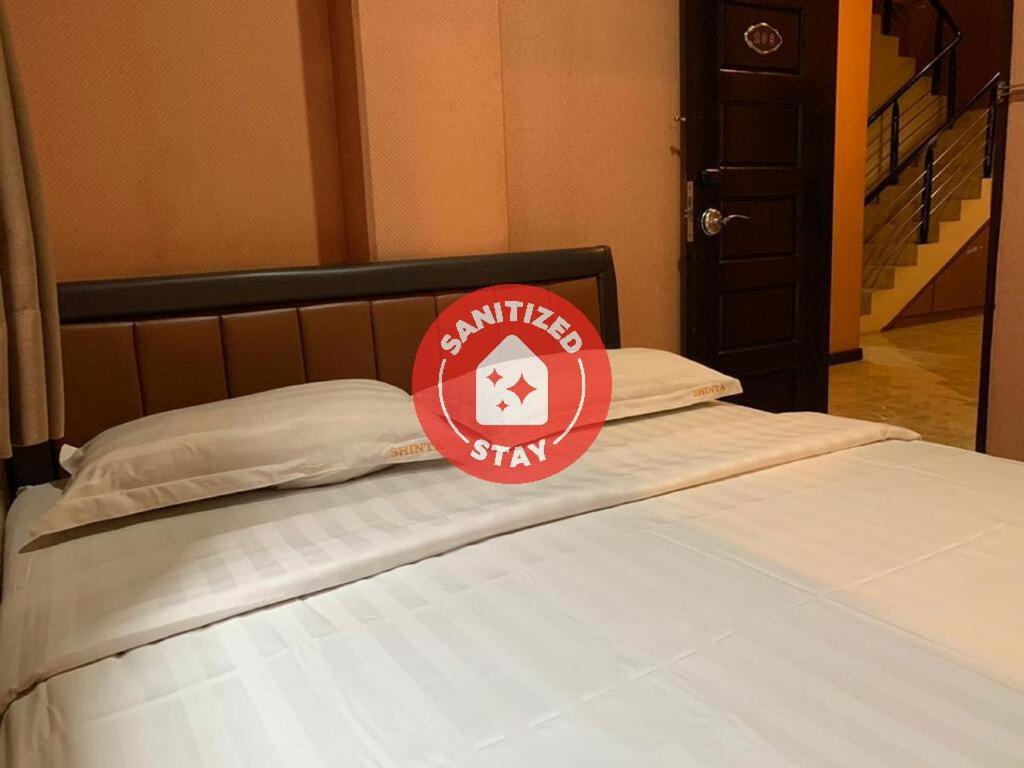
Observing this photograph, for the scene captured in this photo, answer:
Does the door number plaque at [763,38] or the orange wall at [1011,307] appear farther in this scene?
the door number plaque at [763,38]

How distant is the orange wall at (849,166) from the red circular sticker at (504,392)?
11.4 feet

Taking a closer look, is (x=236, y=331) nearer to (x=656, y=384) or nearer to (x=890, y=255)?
(x=656, y=384)


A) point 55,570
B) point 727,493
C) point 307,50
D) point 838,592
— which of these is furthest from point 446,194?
point 838,592

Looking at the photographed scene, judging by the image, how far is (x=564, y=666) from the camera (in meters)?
1.04

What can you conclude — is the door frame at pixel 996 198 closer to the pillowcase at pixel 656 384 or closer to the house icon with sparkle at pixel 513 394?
the pillowcase at pixel 656 384

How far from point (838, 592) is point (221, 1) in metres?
2.15

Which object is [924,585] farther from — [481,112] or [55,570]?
[481,112]

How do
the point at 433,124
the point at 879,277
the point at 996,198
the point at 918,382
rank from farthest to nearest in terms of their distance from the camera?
the point at 879,277, the point at 918,382, the point at 996,198, the point at 433,124

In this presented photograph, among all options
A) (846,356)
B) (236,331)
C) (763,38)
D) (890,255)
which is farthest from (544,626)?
(890,255)

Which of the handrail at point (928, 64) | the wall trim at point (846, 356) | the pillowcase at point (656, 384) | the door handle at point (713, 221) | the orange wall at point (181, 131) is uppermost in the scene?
the handrail at point (928, 64)

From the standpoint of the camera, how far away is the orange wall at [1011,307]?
2578 mm

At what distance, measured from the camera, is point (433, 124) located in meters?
2.46

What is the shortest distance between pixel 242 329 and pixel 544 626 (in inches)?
53.5

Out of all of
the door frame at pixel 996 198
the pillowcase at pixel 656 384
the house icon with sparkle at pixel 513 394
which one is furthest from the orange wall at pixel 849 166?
the house icon with sparkle at pixel 513 394
